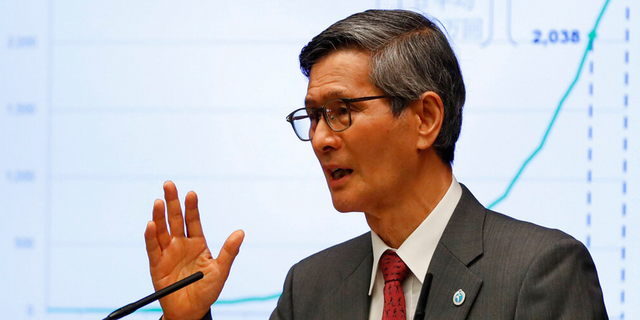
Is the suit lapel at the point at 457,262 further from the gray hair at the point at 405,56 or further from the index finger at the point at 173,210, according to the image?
the index finger at the point at 173,210

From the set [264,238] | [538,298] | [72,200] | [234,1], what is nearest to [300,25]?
[234,1]

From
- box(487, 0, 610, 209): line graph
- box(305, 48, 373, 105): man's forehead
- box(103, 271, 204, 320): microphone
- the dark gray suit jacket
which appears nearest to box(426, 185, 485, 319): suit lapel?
the dark gray suit jacket

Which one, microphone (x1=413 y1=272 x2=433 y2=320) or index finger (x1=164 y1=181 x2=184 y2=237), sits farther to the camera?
index finger (x1=164 y1=181 x2=184 y2=237)

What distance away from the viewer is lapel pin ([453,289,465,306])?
1.76 meters

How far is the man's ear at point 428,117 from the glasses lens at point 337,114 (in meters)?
0.18

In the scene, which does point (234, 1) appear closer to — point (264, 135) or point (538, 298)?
point (264, 135)

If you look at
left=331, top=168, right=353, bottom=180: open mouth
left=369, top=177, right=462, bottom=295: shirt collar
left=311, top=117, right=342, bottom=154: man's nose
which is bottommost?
left=369, top=177, right=462, bottom=295: shirt collar

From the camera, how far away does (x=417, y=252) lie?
1914 mm

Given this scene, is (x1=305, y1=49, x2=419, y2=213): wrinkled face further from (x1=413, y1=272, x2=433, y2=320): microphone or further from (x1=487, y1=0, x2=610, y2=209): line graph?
(x1=487, y1=0, x2=610, y2=209): line graph

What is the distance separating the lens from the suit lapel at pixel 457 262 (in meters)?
1.77

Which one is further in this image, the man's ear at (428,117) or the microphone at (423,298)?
the man's ear at (428,117)

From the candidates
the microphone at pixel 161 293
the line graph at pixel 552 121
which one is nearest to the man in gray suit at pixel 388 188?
the microphone at pixel 161 293

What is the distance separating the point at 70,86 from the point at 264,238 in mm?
971

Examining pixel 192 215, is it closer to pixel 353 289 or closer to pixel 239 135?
pixel 353 289
